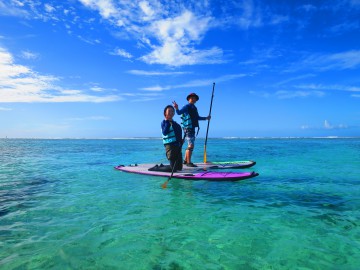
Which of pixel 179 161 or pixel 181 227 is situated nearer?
pixel 181 227

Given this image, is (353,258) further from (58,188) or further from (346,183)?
(58,188)

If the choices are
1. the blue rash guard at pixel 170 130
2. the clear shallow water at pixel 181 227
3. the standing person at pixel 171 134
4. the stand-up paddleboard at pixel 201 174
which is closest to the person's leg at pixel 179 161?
the standing person at pixel 171 134

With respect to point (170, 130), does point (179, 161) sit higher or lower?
lower

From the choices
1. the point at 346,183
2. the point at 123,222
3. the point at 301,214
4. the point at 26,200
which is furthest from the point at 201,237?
the point at 346,183

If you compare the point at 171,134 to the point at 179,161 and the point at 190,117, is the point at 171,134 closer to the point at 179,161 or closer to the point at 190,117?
the point at 179,161

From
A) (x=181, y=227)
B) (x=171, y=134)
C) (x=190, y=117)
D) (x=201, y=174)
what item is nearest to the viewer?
(x=181, y=227)

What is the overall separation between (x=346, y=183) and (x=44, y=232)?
32.9 feet

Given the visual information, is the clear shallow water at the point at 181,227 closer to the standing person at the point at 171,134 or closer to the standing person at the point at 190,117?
the standing person at the point at 171,134

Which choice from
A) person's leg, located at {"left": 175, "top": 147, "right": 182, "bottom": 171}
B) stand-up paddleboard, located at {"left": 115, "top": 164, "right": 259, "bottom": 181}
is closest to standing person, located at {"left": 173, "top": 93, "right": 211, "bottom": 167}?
person's leg, located at {"left": 175, "top": 147, "right": 182, "bottom": 171}

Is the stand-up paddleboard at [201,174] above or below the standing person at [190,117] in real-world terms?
below

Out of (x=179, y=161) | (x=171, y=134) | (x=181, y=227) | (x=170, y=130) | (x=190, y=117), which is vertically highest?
(x=190, y=117)

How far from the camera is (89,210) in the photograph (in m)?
6.54

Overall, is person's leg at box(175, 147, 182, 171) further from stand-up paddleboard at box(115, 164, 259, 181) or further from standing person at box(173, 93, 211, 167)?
standing person at box(173, 93, 211, 167)

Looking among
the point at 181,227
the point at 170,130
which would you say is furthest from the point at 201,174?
the point at 181,227
